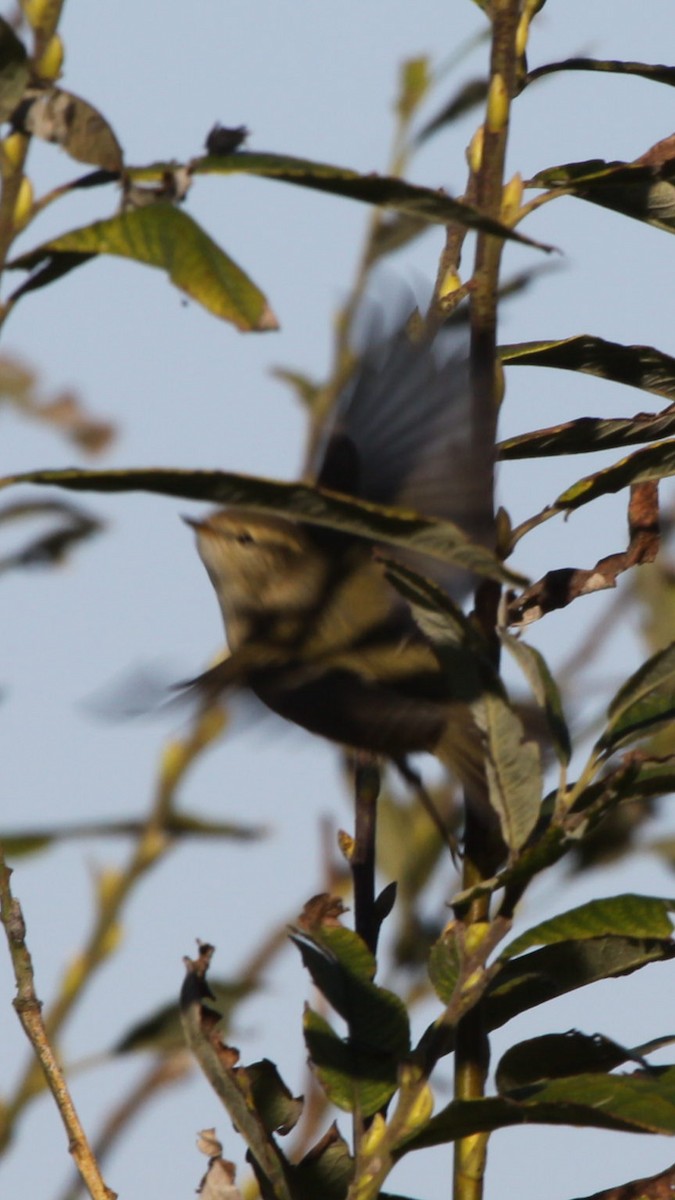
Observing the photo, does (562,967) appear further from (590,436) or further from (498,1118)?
(590,436)

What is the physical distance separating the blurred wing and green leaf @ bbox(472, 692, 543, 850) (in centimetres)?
39

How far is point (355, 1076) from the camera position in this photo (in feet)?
3.94

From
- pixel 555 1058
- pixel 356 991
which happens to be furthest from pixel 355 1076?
pixel 555 1058

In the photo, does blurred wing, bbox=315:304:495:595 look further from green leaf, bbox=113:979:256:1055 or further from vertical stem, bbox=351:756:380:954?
green leaf, bbox=113:979:256:1055

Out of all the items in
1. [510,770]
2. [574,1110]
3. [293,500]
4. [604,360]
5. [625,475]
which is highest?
[604,360]

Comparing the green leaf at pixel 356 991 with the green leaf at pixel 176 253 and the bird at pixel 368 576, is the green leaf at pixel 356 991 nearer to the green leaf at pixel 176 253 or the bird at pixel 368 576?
the bird at pixel 368 576

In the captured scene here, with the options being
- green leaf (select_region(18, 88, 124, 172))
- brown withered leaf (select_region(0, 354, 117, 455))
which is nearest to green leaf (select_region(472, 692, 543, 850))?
green leaf (select_region(18, 88, 124, 172))

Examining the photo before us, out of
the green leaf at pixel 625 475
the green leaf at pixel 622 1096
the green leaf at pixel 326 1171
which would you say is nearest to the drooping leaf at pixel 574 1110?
the green leaf at pixel 622 1096

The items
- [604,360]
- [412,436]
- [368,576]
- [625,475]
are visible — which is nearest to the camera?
[625,475]

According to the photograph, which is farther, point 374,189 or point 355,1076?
point 355,1076

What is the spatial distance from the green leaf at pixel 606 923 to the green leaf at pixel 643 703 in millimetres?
113

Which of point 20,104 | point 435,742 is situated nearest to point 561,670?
point 435,742

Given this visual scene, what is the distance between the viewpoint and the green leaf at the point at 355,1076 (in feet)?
3.92

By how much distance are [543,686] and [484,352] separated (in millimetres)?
259
